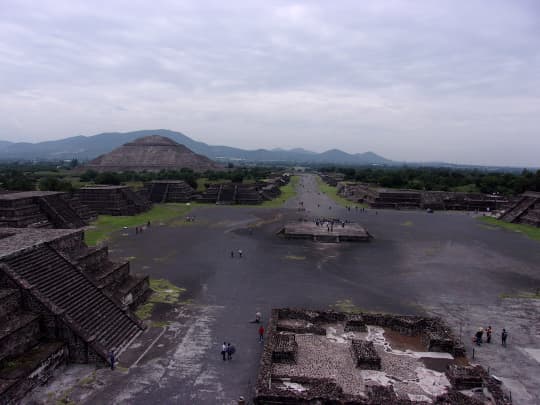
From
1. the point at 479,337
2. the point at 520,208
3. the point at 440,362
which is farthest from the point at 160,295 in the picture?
the point at 520,208

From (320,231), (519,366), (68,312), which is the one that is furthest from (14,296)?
(320,231)

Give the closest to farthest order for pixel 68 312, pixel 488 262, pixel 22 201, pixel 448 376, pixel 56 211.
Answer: pixel 448 376 → pixel 68 312 → pixel 488 262 → pixel 22 201 → pixel 56 211

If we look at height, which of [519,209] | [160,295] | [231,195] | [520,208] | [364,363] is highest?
[520,208]

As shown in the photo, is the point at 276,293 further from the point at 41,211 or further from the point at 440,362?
the point at 41,211

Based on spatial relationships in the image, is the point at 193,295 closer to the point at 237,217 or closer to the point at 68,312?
the point at 68,312

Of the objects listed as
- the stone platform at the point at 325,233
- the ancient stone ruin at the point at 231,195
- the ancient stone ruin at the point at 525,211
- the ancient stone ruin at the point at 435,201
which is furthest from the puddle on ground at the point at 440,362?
the ancient stone ruin at the point at 231,195

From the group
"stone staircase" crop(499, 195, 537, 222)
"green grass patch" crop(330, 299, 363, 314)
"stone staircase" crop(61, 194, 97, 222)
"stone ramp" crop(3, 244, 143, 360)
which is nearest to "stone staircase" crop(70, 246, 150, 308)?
"stone ramp" crop(3, 244, 143, 360)

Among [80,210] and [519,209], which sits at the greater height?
[519,209]
